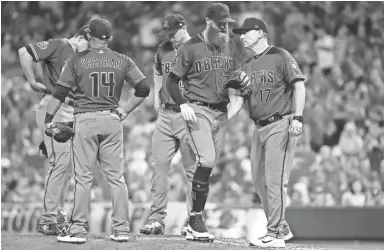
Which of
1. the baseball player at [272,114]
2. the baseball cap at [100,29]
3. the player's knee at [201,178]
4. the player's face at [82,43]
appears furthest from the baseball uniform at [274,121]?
the player's face at [82,43]

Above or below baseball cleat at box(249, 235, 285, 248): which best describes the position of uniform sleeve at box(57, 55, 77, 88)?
above

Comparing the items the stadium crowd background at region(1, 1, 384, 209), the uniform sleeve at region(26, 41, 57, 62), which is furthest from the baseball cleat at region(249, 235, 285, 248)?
the stadium crowd background at region(1, 1, 384, 209)

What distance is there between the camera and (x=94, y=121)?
785cm

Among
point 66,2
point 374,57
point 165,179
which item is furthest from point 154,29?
point 165,179

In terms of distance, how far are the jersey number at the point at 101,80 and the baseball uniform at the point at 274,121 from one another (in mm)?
1306

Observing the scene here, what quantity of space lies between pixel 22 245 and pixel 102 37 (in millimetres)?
2082

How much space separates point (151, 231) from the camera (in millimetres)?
8812

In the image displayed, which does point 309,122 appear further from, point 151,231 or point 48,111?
point 48,111

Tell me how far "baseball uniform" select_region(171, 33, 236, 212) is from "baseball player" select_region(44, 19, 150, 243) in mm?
642

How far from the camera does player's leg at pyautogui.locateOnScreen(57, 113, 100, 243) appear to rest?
7.83 meters

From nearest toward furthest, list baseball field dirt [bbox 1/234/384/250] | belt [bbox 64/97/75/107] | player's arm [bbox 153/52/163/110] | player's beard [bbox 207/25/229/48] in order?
1. baseball field dirt [bbox 1/234/384/250]
2. player's beard [bbox 207/25/229/48]
3. belt [bbox 64/97/75/107]
4. player's arm [bbox 153/52/163/110]

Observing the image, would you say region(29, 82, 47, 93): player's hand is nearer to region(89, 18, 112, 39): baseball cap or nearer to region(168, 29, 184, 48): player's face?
region(89, 18, 112, 39): baseball cap

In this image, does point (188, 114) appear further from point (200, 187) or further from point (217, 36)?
point (217, 36)

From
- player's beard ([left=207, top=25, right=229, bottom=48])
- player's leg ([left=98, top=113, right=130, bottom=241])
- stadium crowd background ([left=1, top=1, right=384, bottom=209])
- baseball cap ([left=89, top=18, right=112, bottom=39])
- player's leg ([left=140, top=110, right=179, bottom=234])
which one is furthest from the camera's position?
stadium crowd background ([left=1, top=1, right=384, bottom=209])
